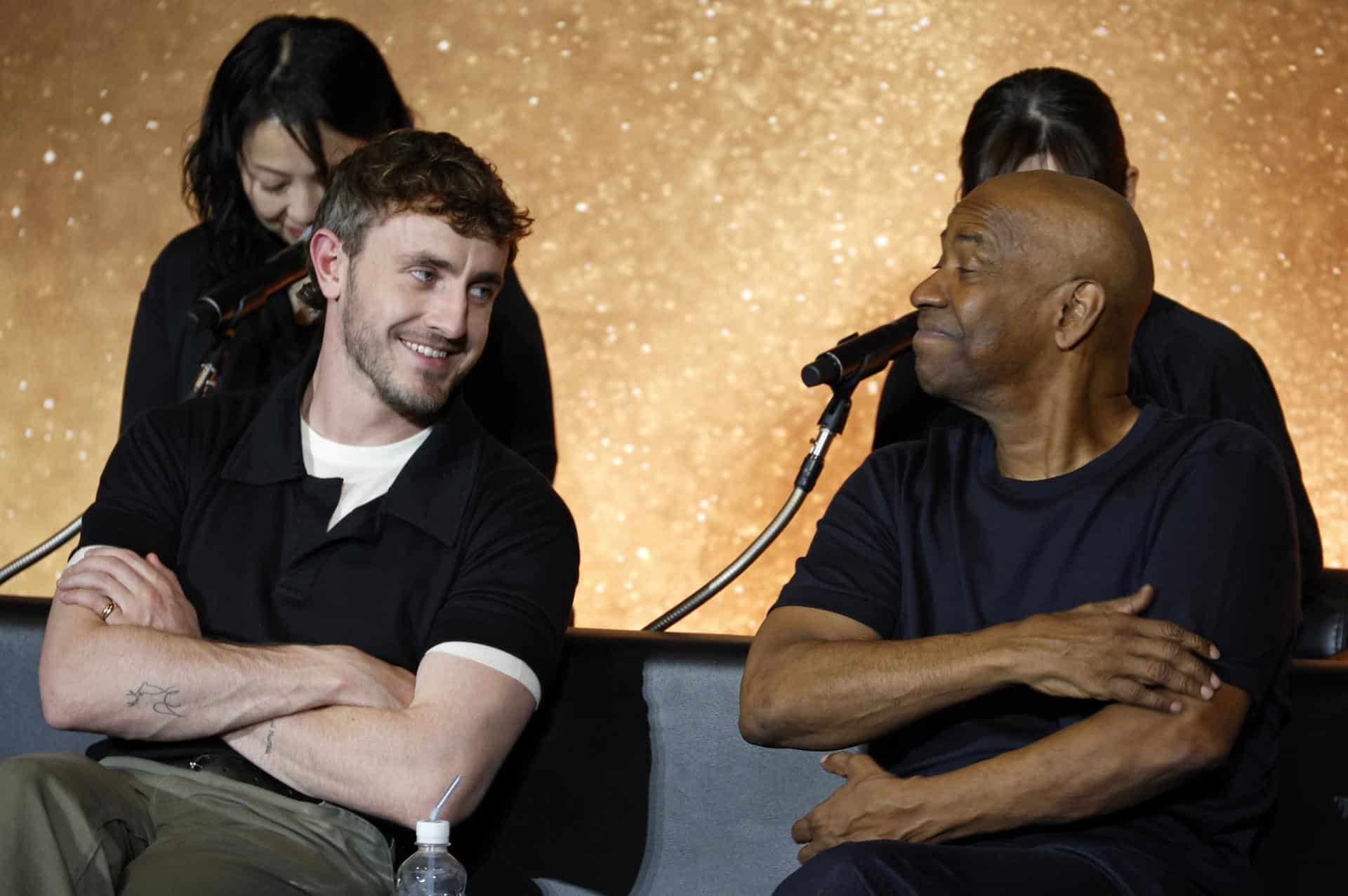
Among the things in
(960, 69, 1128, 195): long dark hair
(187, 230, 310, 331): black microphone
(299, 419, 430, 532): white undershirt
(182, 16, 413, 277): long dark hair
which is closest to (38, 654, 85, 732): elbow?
(299, 419, 430, 532): white undershirt

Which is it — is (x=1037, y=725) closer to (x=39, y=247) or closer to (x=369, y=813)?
(x=369, y=813)

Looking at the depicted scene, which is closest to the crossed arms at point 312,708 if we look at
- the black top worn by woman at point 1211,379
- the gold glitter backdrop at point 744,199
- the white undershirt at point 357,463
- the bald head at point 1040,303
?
the white undershirt at point 357,463

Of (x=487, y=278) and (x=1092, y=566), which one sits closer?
(x=1092, y=566)

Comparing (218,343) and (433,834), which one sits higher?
(218,343)

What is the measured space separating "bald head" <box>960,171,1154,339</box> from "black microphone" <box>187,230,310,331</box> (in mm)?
858

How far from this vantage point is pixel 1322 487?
297 centimetres

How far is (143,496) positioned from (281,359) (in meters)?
0.46

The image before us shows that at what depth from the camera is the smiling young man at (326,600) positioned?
159 cm

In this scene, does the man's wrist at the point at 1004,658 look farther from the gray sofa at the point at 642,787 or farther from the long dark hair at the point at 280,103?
the long dark hair at the point at 280,103

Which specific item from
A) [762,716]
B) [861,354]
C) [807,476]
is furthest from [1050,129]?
[762,716]

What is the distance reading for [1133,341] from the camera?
193 cm

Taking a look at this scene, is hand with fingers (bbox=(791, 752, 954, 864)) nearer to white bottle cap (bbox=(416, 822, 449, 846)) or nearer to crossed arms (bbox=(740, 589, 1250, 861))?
crossed arms (bbox=(740, 589, 1250, 861))

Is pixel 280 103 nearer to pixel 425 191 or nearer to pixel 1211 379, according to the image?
pixel 425 191

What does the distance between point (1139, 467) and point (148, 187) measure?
→ 7.62ft
